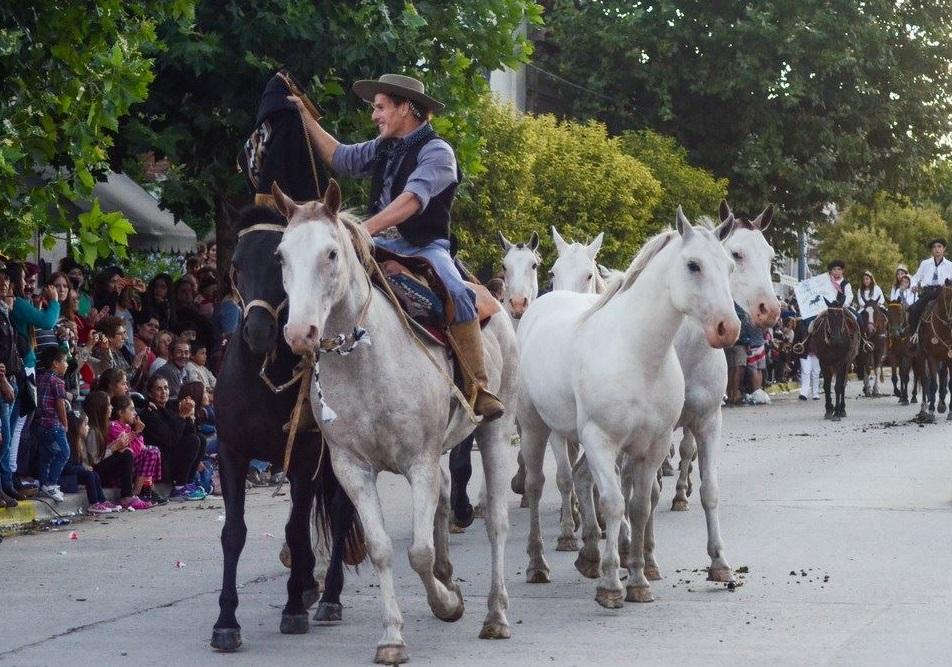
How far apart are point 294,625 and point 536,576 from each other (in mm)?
2082

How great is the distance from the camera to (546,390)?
1118cm

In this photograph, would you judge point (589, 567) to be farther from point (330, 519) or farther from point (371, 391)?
point (371, 391)

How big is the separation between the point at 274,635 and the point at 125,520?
601 centimetres

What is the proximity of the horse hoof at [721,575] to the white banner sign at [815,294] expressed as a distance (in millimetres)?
18655

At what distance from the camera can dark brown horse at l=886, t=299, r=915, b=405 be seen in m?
31.5

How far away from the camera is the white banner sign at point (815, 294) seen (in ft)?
94.1

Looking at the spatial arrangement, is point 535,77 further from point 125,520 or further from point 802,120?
point 125,520

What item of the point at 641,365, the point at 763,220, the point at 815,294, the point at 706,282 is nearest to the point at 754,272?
the point at 763,220

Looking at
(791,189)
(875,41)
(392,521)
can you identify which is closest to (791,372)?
(791,189)

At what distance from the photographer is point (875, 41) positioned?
4209cm

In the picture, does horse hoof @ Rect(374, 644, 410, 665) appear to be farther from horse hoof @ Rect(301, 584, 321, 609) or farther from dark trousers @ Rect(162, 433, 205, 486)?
dark trousers @ Rect(162, 433, 205, 486)

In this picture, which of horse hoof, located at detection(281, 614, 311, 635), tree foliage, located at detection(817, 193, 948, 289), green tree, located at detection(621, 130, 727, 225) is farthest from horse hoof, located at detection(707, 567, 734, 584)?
tree foliage, located at detection(817, 193, 948, 289)

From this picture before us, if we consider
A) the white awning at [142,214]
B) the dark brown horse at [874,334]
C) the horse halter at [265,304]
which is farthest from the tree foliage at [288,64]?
the dark brown horse at [874,334]

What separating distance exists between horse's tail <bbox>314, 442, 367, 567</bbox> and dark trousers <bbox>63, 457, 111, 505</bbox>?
237 inches
